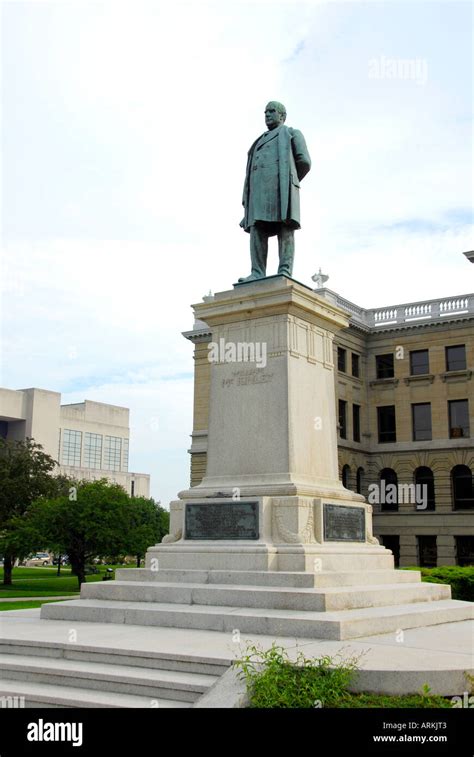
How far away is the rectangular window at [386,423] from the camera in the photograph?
60000mm

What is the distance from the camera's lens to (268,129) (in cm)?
1605

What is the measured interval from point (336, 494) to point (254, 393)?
2.28 meters

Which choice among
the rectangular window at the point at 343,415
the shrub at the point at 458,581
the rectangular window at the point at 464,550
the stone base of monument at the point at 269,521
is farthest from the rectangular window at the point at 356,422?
the stone base of monument at the point at 269,521

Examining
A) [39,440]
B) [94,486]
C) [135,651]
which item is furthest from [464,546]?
[39,440]

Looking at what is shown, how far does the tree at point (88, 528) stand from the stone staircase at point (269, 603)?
97.2 feet

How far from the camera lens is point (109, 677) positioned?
8594mm

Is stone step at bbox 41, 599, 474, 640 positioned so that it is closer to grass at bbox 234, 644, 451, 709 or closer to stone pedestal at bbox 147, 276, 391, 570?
stone pedestal at bbox 147, 276, 391, 570

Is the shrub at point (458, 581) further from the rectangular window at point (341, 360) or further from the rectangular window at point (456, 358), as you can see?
the rectangular window at point (456, 358)

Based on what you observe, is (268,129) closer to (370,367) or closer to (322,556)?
(322,556)

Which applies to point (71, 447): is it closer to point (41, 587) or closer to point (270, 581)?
point (41, 587)

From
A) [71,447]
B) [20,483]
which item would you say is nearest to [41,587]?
[20,483]

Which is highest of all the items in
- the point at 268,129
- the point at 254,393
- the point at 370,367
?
the point at 370,367

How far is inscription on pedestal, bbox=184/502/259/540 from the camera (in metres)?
13.1

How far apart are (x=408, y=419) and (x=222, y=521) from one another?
155 feet
